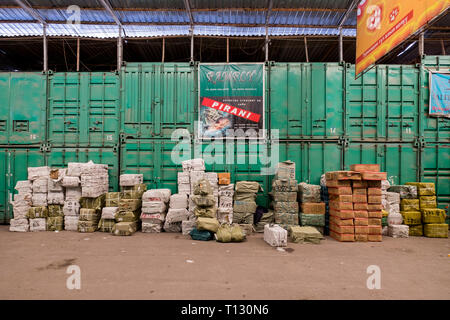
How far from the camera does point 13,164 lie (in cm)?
781

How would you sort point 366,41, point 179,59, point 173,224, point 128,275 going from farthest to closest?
point 179,59
point 173,224
point 366,41
point 128,275

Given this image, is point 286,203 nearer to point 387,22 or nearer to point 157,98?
point 387,22

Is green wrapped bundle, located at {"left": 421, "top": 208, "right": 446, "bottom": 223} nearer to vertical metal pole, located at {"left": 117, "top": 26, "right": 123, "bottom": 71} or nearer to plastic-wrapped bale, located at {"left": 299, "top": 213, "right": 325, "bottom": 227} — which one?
plastic-wrapped bale, located at {"left": 299, "top": 213, "right": 325, "bottom": 227}

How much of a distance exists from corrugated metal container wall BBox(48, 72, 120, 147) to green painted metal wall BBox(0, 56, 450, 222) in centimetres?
4

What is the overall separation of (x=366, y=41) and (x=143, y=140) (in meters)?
7.56

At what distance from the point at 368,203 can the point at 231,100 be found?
5375mm

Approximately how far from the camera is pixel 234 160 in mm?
7641

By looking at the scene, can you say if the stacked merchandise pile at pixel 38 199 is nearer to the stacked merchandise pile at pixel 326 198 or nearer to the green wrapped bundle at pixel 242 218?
the green wrapped bundle at pixel 242 218

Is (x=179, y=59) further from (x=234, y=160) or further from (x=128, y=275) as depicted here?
(x=128, y=275)

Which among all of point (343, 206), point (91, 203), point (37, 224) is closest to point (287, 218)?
point (343, 206)

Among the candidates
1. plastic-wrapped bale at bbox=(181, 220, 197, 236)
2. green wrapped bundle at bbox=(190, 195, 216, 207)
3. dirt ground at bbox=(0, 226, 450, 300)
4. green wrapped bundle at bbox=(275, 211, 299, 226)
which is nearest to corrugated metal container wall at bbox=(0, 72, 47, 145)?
dirt ground at bbox=(0, 226, 450, 300)

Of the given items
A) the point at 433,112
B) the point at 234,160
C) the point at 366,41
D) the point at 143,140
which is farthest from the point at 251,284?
the point at 433,112

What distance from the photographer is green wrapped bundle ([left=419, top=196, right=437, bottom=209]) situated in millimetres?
6665

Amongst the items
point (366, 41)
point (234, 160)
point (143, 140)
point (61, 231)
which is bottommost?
point (61, 231)
